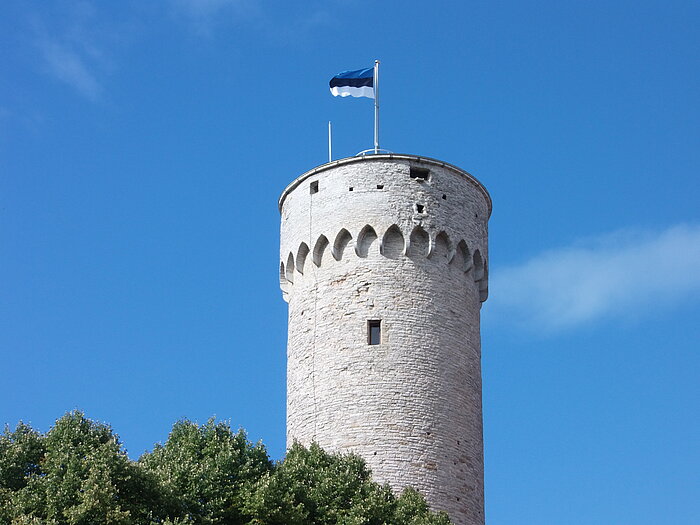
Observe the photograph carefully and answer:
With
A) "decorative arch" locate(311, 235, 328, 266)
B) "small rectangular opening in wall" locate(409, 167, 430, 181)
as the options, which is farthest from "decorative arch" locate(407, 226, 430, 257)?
"decorative arch" locate(311, 235, 328, 266)

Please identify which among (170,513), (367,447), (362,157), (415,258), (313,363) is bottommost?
(170,513)

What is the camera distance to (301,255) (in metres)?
33.3

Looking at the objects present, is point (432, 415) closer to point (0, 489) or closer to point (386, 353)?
point (386, 353)

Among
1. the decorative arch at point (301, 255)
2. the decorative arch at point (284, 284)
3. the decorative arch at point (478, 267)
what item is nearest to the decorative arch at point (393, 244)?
the decorative arch at point (301, 255)

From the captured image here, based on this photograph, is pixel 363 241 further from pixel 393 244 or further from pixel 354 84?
pixel 354 84

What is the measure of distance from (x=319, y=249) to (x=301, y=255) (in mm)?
638

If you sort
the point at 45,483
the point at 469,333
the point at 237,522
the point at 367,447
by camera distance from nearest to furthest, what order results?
the point at 45,483 → the point at 237,522 → the point at 367,447 → the point at 469,333

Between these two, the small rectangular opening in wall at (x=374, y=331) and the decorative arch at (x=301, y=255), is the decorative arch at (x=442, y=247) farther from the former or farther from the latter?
the decorative arch at (x=301, y=255)

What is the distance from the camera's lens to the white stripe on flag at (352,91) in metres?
36.0

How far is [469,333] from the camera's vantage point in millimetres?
32719

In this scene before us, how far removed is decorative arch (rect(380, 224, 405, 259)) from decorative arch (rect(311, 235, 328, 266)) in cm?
145

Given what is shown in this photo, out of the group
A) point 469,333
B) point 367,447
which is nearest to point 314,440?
point 367,447

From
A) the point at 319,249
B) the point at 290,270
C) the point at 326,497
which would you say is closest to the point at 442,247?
the point at 319,249

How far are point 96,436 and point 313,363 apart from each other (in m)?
7.30
